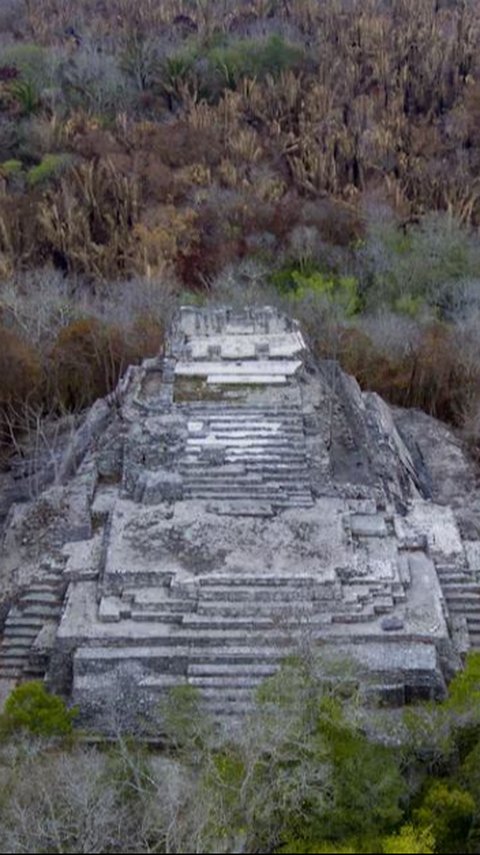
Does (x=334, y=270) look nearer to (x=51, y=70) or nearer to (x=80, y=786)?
(x=51, y=70)

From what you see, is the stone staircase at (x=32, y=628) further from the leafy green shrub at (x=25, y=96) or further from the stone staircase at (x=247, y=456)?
the leafy green shrub at (x=25, y=96)

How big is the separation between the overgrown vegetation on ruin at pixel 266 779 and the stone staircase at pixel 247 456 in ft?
13.8

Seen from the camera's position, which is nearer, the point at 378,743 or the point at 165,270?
the point at 378,743

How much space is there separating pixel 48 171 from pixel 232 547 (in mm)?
22558

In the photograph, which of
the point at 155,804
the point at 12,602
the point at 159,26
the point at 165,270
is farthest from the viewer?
the point at 159,26

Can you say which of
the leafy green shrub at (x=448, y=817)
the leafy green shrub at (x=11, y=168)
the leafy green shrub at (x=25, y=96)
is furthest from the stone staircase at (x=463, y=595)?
the leafy green shrub at (x=25, y=96)

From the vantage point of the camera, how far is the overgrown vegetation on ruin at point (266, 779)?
9289 mm

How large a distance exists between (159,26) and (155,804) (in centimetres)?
4113

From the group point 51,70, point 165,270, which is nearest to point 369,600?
point 165,270

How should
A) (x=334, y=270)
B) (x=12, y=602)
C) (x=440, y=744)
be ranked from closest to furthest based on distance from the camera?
(x=440, y=744) < (x=12, y=602) < (x=334, y=270)

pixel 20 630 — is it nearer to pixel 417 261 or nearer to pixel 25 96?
pixel 417 261

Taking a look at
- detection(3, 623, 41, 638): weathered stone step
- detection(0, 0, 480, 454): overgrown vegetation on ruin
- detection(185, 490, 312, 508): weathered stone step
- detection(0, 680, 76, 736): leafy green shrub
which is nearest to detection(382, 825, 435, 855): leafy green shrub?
detection(0, 680, 76, 736): leafy green shrub

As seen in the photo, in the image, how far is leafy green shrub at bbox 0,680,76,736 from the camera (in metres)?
11.0

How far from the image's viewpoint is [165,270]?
1054 inches
